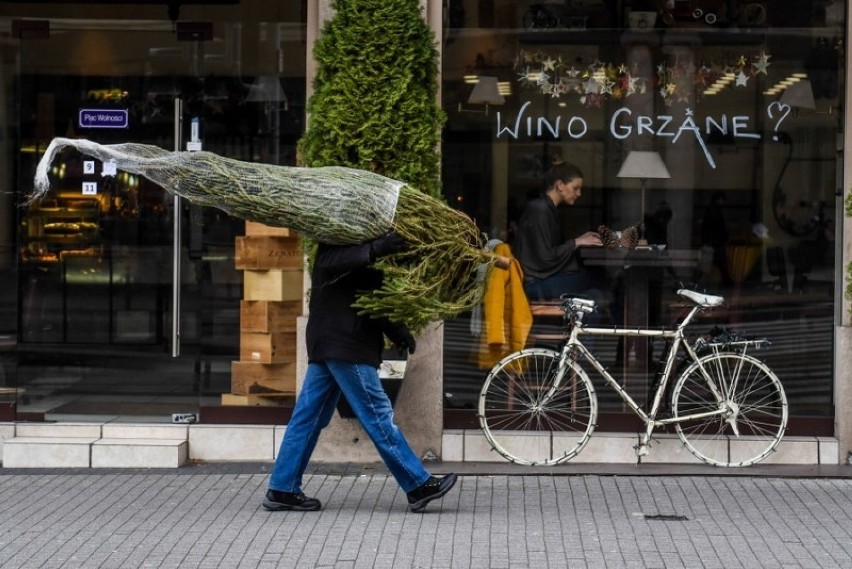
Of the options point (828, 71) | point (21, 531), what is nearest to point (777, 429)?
point (828, 71)

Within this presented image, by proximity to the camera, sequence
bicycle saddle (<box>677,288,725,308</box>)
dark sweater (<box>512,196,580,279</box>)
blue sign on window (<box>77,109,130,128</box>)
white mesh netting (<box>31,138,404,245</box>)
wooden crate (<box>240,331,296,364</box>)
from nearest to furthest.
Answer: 1. white mesh netting (<box>31,138,404,245</box>)
2. bicycle saddle (<box>677,288,725,308</box>)
3. dark sweater (<box>512,196,580,279</box>)
4. wooden crate (<box>240,331,296,364</box>)
5. blue sign on window (<box>77,109,130,128</box>)

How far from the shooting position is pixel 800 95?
1012cm

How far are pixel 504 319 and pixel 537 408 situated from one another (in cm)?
81

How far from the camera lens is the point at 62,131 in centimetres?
1107

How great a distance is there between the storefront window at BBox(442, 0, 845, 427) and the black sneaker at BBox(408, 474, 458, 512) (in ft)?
6.10

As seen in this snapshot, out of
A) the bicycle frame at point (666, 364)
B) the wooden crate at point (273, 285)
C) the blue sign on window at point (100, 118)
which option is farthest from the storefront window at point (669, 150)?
the blue sign on window at point (100, 118)

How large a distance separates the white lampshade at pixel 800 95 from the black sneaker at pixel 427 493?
3.83 meters

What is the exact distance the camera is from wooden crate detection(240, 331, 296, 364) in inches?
405

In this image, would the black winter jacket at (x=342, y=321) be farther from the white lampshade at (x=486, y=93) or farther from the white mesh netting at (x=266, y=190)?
the white lampshade at (x=486, y=93)

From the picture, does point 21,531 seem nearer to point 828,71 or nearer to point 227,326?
point 227,326

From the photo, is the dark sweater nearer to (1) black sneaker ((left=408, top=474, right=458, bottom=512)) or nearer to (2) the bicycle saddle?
(2) the bicycle saddle

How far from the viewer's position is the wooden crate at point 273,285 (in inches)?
405

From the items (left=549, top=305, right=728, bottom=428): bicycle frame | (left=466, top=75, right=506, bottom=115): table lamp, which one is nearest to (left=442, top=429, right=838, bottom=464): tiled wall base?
(left=549, top=305, right=728, bottom=428): bicycle frame

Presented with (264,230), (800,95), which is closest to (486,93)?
(264,230)
